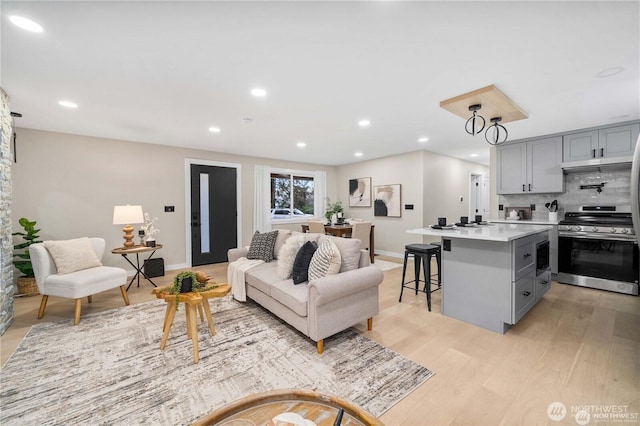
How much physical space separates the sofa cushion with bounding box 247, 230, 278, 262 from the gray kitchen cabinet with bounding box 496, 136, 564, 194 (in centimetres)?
447

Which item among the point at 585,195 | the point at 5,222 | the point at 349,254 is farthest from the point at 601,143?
the point at 5,222

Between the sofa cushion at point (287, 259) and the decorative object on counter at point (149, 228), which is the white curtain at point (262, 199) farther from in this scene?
the sofa cushion at point (287, 259)

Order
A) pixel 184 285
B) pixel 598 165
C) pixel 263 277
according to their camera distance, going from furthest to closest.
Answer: pixel 598 165 → pixel 263 277 → pixel 184 285

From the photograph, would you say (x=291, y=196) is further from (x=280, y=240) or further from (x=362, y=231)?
(x=280, y=240)

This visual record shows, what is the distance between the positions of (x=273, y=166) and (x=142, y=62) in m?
4.39

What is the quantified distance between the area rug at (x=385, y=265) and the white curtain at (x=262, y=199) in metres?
2.77

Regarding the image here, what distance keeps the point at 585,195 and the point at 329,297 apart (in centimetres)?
490

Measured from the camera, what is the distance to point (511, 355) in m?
2.15

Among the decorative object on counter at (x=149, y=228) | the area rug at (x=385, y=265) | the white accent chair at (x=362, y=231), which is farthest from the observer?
the white accent chair at (x=362, y=231)

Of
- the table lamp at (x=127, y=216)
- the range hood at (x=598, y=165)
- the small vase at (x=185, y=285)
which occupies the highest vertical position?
the range hood at (x=598, y=165)

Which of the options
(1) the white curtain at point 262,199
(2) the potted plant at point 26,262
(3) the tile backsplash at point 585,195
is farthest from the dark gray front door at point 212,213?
(3) the tile backsplash at point 585,195

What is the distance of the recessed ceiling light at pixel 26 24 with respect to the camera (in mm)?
1671

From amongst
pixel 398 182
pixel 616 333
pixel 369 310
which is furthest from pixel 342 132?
pixel 616 333

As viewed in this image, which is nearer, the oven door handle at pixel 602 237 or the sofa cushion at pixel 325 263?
the sofa cushion at pixel 325 263
